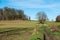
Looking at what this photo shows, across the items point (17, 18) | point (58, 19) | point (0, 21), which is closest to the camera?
point (0, 21)

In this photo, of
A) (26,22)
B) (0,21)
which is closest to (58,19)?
(26,22)

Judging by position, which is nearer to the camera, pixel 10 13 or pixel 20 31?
pixel 20 31

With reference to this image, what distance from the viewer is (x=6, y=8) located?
129 ft

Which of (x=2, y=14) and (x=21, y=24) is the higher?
(x=2, y=14)

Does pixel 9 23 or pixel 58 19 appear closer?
pixel 9 23

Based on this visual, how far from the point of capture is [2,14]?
3778cm

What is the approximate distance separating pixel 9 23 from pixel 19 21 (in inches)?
153

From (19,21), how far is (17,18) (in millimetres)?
1151

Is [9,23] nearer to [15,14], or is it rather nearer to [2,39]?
[15,14]

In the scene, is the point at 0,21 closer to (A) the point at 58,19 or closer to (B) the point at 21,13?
(B) the point at 21,13

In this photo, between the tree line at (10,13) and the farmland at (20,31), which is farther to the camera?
the tree line at (10,13)

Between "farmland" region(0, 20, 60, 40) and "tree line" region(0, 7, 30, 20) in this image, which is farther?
"tree line" region(0, 7, 30, 20)

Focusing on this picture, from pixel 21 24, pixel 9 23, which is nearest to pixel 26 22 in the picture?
pixel 21 24

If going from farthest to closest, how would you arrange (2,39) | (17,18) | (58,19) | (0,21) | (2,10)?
(58,19) < (17,18) < (2,10) < (0,21) < (2,39)
